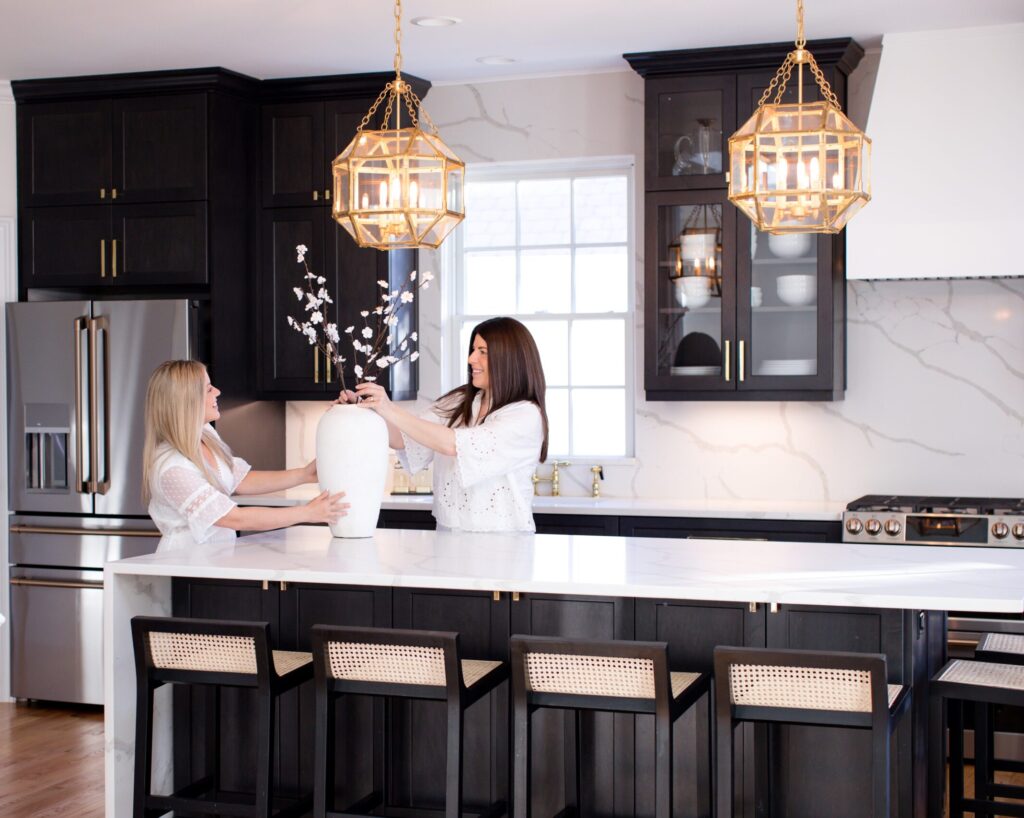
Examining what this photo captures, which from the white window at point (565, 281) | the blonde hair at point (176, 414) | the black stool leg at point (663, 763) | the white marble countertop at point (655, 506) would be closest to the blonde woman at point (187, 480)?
the blonde hair at point (176, 414)

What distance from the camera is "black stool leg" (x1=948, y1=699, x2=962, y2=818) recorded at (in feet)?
11.3

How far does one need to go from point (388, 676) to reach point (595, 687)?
1.68 feet

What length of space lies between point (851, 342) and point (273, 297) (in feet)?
8.16

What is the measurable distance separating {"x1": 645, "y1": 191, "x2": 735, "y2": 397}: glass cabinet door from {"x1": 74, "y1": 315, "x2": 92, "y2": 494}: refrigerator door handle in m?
2.36

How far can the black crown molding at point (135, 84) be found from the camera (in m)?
5.51

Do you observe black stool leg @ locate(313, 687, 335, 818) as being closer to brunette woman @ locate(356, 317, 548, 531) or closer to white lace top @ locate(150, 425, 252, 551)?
white lace top @ locate(150, 425, 252, 551)

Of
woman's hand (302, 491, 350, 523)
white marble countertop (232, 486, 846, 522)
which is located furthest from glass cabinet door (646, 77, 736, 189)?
woman's hand (302, 491, 350, 523)

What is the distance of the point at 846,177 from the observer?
313 cm

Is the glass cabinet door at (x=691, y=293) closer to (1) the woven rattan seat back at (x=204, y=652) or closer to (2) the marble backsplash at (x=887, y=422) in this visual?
(2) the marble backsplash at (x=887, y=422)

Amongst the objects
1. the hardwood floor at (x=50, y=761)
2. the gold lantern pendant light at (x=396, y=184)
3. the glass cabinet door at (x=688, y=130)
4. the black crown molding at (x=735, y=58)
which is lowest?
the hardwood floor at (x=50, y=761)

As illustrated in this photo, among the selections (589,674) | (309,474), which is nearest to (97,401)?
(309,474)

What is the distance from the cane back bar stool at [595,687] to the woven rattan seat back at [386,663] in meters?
0.21

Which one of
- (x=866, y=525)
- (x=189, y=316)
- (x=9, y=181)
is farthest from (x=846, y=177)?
(x=9, y=181)

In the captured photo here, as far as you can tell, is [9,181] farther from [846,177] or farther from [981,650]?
[981,650]
